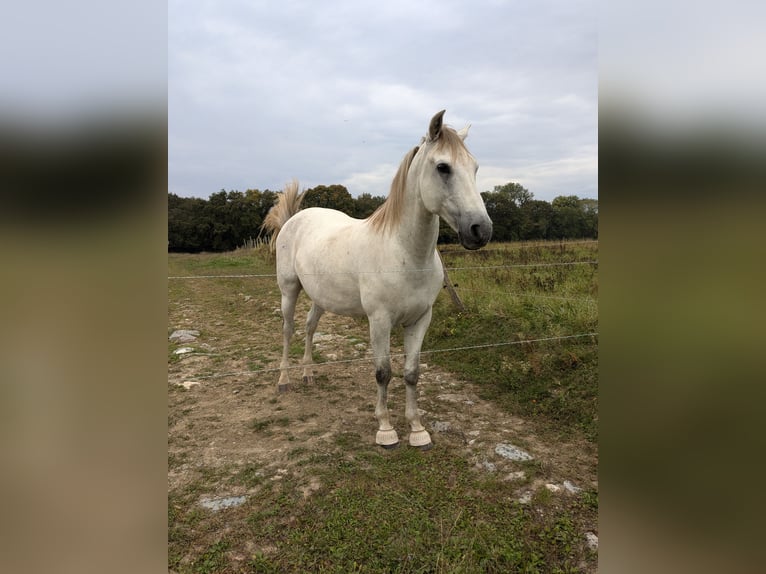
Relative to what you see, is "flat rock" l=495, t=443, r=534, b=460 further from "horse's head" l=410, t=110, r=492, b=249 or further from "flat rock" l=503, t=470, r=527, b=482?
"horse's head" l=410, t=110, r=492, b=249

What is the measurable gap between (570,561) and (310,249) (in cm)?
288

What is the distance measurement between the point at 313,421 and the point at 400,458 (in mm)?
936

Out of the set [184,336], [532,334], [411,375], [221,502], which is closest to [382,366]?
[411,375]

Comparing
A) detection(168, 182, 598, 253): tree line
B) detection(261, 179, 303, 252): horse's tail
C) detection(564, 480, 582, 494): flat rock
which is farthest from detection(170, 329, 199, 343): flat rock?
detection(564, 480, 582, 494): flat rock

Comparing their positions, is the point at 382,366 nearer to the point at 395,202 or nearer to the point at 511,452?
the point at 511,452

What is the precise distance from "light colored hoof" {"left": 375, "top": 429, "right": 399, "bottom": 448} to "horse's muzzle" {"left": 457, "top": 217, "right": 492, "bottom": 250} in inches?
64.0

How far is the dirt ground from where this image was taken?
2627mm

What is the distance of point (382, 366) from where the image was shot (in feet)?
9.78

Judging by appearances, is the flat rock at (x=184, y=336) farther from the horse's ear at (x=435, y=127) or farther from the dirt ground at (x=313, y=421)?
the horse's ear at (x=435, y=127)

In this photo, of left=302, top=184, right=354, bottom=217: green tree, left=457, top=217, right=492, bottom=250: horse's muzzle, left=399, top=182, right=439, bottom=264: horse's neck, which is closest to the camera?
left=457, top=217, right=492, bottom=250: horse's muzzle

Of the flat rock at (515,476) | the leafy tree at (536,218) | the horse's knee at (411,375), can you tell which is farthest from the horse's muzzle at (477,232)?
the leafy tree at (536,218)
